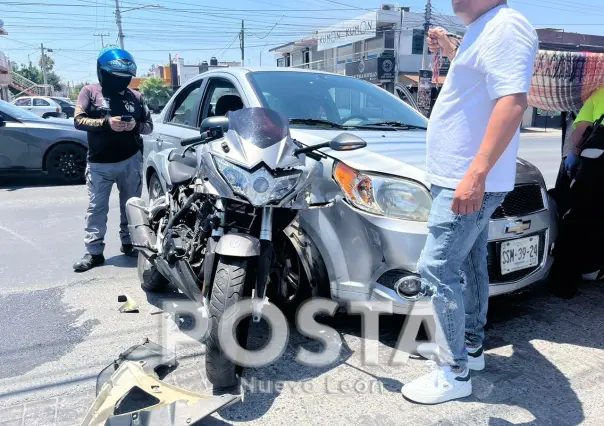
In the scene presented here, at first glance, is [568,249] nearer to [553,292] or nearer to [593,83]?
[553,292]

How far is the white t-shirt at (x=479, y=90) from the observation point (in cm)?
198

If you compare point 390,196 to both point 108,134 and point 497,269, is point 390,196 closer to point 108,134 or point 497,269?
point 497,269

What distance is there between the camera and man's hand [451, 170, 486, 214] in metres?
2.05

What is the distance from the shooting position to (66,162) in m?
8.45

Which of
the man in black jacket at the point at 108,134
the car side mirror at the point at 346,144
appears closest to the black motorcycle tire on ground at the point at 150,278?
the man in black jacket at the point at 108,134

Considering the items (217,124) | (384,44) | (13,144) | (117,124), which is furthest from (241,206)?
(384,44)

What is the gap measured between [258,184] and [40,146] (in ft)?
23.4

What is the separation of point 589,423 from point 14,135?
8549 mm

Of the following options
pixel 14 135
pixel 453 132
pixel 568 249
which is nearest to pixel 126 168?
pixel 453 132

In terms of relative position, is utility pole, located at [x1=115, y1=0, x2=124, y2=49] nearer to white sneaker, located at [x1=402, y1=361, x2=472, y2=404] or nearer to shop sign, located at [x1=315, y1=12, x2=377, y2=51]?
shop sign, located at [x1=315, y1=12, x2=377, y2=51]

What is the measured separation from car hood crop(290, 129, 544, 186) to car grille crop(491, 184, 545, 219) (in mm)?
55

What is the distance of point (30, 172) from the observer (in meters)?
8.30

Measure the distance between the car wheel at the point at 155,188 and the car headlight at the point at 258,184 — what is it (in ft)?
8.94

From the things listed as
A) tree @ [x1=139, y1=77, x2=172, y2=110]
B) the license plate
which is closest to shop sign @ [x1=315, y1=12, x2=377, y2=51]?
tree @ [x1=139, y1=77, x2=172, y2=110]
